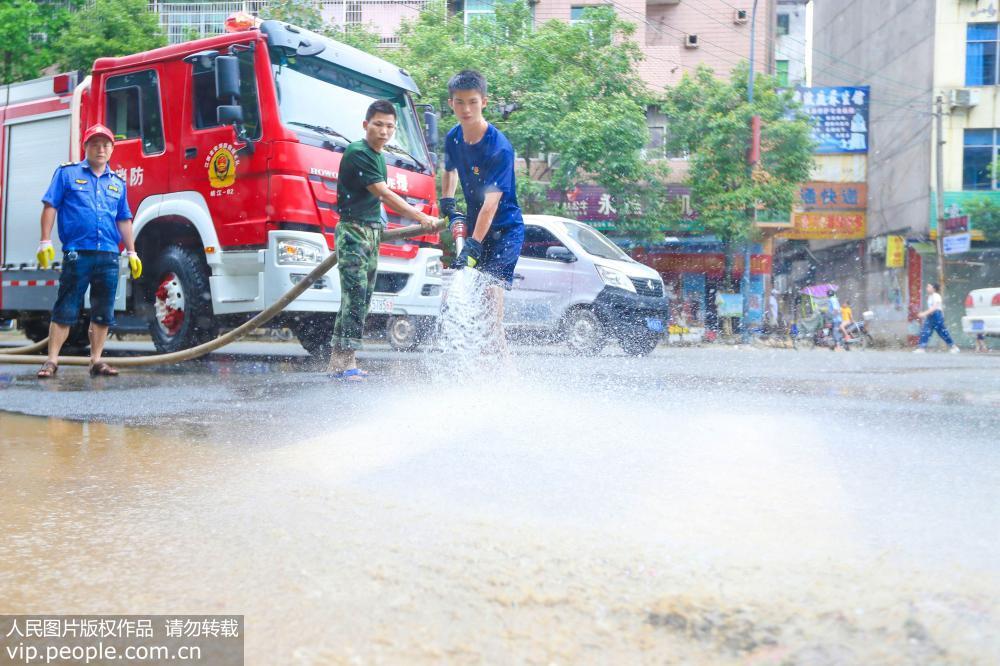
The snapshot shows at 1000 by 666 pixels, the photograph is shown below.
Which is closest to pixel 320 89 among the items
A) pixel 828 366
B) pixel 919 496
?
pixel 828 366

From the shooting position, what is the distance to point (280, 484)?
2.54 metres

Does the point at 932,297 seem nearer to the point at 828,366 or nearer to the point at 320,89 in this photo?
the point at 828,366

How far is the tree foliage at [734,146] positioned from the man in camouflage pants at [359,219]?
55.2 feet

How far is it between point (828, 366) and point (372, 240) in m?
4.77

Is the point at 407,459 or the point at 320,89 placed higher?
the point at 320,89

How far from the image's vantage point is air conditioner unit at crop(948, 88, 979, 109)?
24.5m

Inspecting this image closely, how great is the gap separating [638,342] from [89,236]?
252 inches

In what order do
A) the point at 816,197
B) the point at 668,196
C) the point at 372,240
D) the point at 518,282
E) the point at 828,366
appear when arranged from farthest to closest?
the point at 816,197, the point at 668,196, the point at 518,282, the point at 828,366, the point at 372,240

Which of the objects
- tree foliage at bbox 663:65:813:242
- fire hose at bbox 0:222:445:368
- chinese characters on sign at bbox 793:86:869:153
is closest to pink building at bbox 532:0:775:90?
chinese characters on sign at bbox 793:86:869:153

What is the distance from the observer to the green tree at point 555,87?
729 inches

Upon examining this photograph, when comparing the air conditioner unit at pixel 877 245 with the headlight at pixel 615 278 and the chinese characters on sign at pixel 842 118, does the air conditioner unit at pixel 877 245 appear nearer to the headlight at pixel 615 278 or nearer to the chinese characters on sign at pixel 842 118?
the chinese characters on sign at pixel 842 118

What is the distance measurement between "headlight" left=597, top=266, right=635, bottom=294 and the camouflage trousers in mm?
4665

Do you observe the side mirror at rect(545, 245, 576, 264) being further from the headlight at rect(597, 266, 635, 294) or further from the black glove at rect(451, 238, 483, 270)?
the black glove at rect(451, 238, 483, 270)

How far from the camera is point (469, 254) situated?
16.2ft
